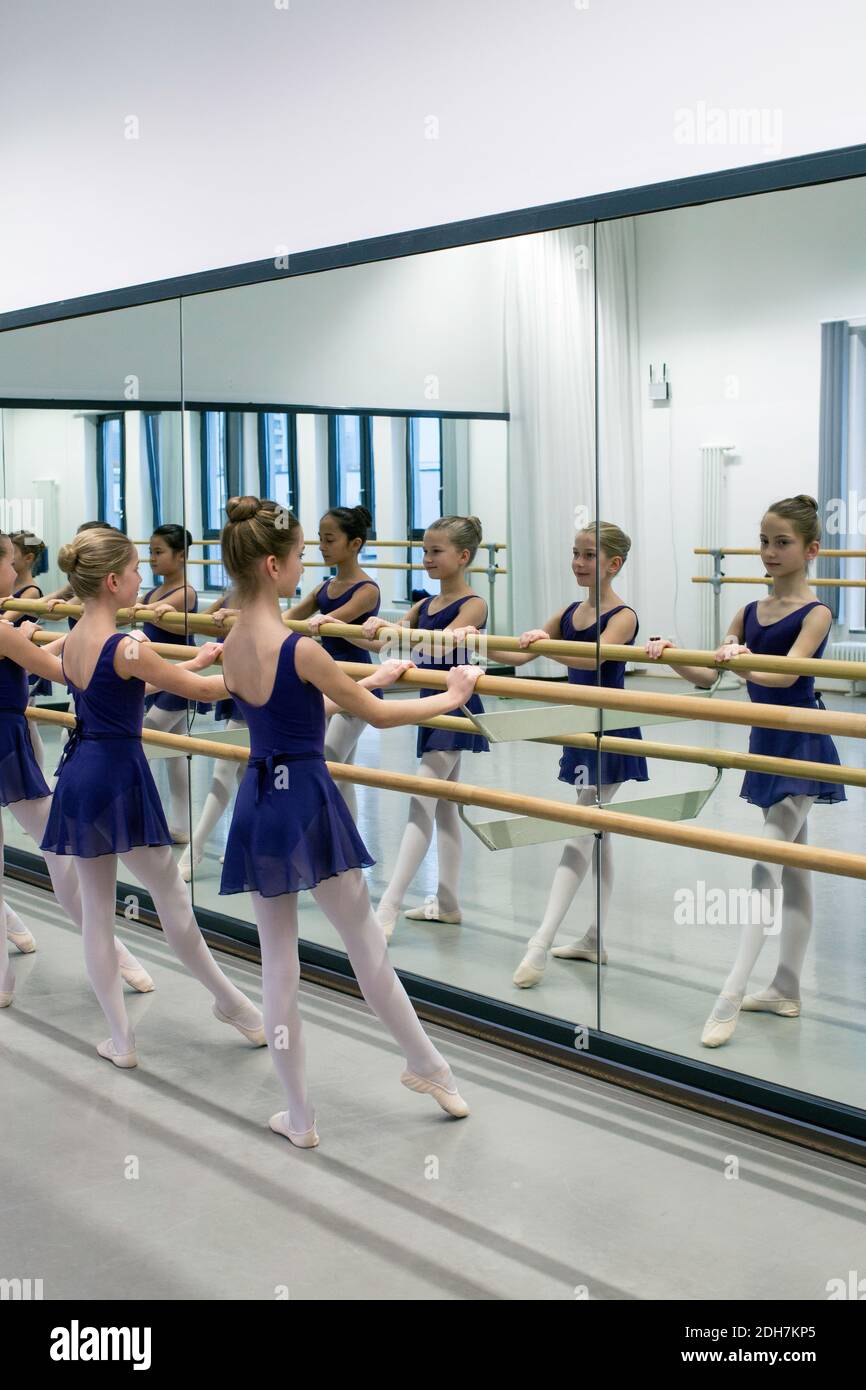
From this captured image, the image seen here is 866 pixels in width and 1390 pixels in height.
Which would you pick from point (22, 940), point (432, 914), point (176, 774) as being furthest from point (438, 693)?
point (22, 940)

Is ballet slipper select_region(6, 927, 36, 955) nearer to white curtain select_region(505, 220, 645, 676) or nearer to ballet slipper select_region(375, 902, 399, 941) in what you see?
ballet slipper select_region(375, 902, 399, 941)

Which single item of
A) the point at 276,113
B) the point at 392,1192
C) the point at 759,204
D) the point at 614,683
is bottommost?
the point at 392,1192

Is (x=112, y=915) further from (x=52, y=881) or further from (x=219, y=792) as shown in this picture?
(x=219, y=792)

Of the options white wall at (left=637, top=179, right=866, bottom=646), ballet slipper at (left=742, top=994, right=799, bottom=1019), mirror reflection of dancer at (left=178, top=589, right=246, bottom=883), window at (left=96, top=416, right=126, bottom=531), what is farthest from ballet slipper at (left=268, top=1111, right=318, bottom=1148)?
window at (left=96, top=416, right=126, bottom=531)

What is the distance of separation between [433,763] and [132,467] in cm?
161

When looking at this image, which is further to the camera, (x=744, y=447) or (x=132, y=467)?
(x=132, y=467)

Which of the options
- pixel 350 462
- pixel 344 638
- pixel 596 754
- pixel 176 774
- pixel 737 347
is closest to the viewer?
pixel 737 347

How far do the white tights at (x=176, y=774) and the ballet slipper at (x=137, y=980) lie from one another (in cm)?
76

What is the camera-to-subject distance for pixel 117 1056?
364 centimetres

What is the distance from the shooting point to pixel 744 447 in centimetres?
306

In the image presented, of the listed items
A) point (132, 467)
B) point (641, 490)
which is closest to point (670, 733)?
point (641, 490)

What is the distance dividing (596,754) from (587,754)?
0.07 metres

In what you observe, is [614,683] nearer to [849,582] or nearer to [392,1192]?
[849,582]

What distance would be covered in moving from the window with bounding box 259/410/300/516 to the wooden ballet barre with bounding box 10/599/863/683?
364 millimetres
